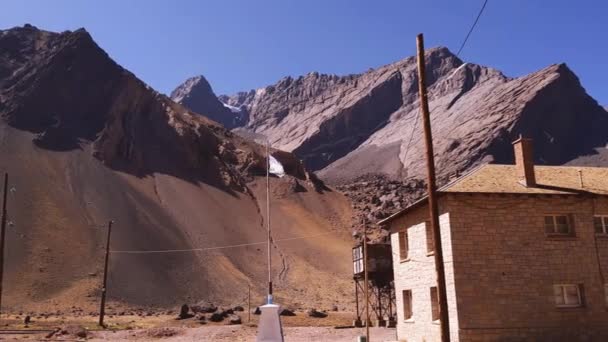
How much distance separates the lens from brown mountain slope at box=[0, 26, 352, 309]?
212ft

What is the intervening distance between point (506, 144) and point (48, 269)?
4195 inches

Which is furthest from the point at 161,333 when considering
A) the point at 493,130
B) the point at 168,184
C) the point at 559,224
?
the point at 493,130

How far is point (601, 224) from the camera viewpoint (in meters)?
25.5

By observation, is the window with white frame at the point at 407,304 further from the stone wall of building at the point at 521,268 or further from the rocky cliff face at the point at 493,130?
the rocky cliff face at the point at 493,130

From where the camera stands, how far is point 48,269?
203 feet

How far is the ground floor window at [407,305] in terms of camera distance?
28.3 metres

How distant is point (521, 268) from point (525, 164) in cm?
459

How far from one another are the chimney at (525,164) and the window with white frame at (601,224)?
2.90m

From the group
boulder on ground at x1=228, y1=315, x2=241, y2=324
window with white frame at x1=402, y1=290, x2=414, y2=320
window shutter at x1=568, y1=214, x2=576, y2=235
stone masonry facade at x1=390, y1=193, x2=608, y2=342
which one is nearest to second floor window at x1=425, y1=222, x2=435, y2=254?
stone masonry facade at x1=390, y1=193, x2=608, y2=342

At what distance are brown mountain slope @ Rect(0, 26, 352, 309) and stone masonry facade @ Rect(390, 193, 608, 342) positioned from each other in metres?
44.1

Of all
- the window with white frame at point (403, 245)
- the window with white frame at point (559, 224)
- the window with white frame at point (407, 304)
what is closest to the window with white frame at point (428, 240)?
the window with white frame at point (403, 245)

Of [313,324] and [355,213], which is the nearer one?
[313,324]

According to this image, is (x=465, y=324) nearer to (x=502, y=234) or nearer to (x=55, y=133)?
(x=502, y=234)

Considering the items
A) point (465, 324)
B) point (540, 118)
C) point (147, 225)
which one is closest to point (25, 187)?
point (147, 225)
